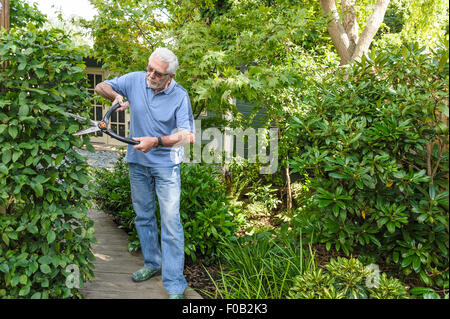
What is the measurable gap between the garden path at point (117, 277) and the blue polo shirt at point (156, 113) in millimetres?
982

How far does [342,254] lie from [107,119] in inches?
84.1

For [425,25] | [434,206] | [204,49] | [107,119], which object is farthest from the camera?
[425,25]

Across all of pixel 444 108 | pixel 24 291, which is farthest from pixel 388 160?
pixel 24 291

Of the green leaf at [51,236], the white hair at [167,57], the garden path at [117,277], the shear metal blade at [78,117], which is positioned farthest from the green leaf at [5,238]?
the white hair at [167,57]

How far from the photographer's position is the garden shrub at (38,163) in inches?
82.1

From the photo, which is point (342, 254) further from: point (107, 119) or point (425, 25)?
point (425, 25)

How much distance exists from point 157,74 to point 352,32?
16.9 ft

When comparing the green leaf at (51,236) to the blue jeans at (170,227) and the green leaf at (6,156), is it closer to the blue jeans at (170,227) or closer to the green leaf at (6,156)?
the green leaf at (6,156)

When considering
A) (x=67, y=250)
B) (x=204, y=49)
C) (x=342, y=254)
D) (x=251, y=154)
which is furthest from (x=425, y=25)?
(x=67, y=250)

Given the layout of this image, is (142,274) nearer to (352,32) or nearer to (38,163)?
(38,163)

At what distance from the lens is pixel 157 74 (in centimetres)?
253

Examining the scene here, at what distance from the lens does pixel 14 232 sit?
2127 millimetres

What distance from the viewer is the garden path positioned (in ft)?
8.56

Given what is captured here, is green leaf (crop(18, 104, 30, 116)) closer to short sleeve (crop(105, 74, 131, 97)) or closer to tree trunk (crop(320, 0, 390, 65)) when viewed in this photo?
short sleeve (crop(105, 74, 131, 97))
